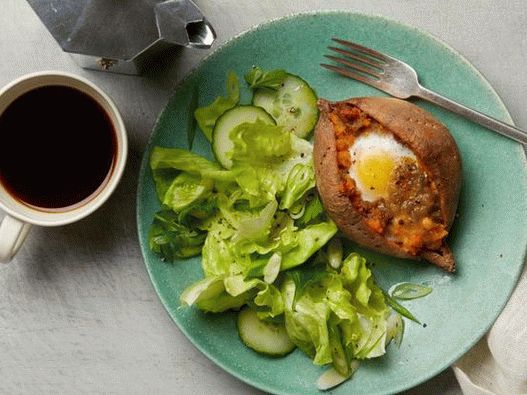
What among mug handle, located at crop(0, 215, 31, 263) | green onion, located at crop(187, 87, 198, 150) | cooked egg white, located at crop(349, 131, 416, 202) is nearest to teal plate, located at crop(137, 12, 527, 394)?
green onion, located at crop(187, 87, 198, 150)

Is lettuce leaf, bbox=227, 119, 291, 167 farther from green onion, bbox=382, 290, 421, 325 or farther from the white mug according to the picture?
green onion, bbox=382, 290, 421, 325

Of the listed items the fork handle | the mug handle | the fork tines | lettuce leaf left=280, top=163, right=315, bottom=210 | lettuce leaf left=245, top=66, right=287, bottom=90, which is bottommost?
the mug handle

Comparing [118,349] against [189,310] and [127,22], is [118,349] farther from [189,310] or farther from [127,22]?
[127,22]

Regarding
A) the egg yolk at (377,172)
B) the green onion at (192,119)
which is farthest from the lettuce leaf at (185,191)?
the egg yolk at (377,172)

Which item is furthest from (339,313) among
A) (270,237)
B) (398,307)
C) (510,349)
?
(510,349)

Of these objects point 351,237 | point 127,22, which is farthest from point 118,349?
point 127,22

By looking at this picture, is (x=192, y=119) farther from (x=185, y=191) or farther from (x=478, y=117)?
(x=478, y=117)

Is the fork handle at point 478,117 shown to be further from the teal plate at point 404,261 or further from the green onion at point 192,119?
the green onion at point 192,119

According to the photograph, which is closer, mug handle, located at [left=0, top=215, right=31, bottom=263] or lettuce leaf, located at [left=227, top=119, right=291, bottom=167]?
mug handle, located at [left=0, top=215, right=31, bottom=263]
